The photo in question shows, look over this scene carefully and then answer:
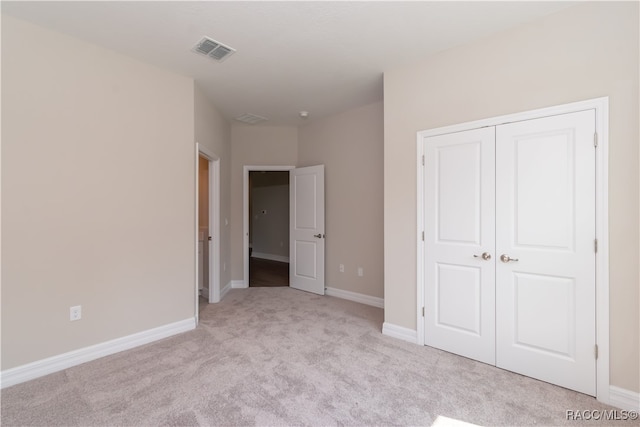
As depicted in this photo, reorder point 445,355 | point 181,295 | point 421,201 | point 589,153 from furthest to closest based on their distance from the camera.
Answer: point 181,295 → point 421,201 → point 445,355 → point 589,153

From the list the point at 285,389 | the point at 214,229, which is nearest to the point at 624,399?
the point at 285,389

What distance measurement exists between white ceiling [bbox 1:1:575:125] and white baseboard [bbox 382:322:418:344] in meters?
2.67

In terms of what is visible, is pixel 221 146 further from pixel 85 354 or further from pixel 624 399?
pixel 624 399

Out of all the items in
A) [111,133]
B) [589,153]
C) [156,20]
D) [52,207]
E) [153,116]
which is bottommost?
[52,207]

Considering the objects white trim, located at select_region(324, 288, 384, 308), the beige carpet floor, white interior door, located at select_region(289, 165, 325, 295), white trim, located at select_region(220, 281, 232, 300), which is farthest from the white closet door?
white trim, located at select_region(220, 281, 232, 300)

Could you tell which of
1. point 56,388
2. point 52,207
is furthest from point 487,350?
point 52,207

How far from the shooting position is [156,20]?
222 centimetres

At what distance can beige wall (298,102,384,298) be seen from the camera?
402cm

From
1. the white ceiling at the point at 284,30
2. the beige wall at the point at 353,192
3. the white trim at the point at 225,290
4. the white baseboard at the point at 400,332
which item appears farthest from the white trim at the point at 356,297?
the white ceiling at the point at 284,30

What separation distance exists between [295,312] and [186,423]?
6.63 feet

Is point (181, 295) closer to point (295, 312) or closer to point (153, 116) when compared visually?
point (295, 312)

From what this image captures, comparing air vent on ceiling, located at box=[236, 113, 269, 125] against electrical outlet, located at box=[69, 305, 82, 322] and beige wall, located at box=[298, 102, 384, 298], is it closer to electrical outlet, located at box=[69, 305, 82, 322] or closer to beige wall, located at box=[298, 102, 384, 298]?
beige wall, located at box=[298, 102, 384, 298]
